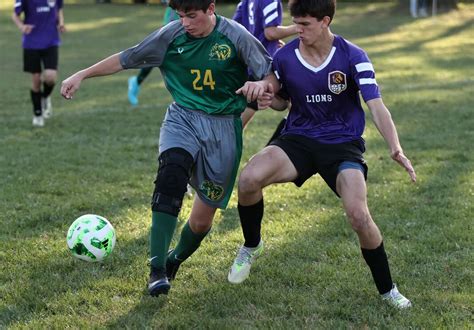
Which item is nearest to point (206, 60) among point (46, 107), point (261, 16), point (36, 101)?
point (261, 16)

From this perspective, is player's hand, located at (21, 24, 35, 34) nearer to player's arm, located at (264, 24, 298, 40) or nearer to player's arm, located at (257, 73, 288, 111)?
player's arm, located at (264, 24, 298, 40)

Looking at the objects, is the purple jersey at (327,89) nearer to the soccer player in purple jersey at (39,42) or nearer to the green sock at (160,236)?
the green sock at (160,236)

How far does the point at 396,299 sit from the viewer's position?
3.87 meters

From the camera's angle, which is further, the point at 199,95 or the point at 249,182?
the point at 199,95

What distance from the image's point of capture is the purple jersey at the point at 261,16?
575cm

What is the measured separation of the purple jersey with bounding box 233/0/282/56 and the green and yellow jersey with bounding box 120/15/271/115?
1.56m

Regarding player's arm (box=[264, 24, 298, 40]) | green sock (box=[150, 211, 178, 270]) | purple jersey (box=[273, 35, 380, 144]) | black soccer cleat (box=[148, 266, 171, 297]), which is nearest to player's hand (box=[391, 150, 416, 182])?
purple jersey (box=[273, 35, 380, 144])

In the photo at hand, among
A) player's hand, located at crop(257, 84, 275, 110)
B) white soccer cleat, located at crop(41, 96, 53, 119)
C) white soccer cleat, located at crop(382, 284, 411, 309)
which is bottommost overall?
white soccer cleat, located at crop(41, 96, 53, 119)

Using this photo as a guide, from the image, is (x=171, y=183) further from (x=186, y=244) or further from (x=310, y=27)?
(x=310, y=27)

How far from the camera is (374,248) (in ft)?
12.6

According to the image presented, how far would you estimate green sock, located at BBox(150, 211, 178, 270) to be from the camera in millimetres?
3984

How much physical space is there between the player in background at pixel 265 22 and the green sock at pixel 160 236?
5.98ft

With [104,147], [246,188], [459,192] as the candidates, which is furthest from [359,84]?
[104,147]

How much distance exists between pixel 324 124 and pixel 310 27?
0.54m
